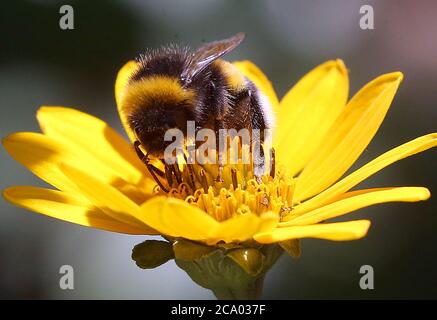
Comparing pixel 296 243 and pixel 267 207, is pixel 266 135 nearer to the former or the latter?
pixel 267 207

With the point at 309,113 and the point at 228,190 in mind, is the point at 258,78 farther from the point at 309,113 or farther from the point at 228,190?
the point at 228,190

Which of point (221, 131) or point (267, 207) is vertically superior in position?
point (221, 131)

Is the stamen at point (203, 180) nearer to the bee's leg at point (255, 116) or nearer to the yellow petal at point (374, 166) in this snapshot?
the bee's leg at point (255, 116)

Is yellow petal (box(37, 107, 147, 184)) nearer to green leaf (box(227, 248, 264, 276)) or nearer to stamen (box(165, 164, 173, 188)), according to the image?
stamen (box(165, 164, 173, 188))

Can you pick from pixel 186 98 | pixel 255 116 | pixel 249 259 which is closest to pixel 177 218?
pixel 249 259

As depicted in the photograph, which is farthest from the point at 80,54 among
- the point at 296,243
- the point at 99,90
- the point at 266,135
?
the point at 296,243

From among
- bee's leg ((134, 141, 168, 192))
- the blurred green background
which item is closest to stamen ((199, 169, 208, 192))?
bee's leg ((134, 141, 168, 192))
